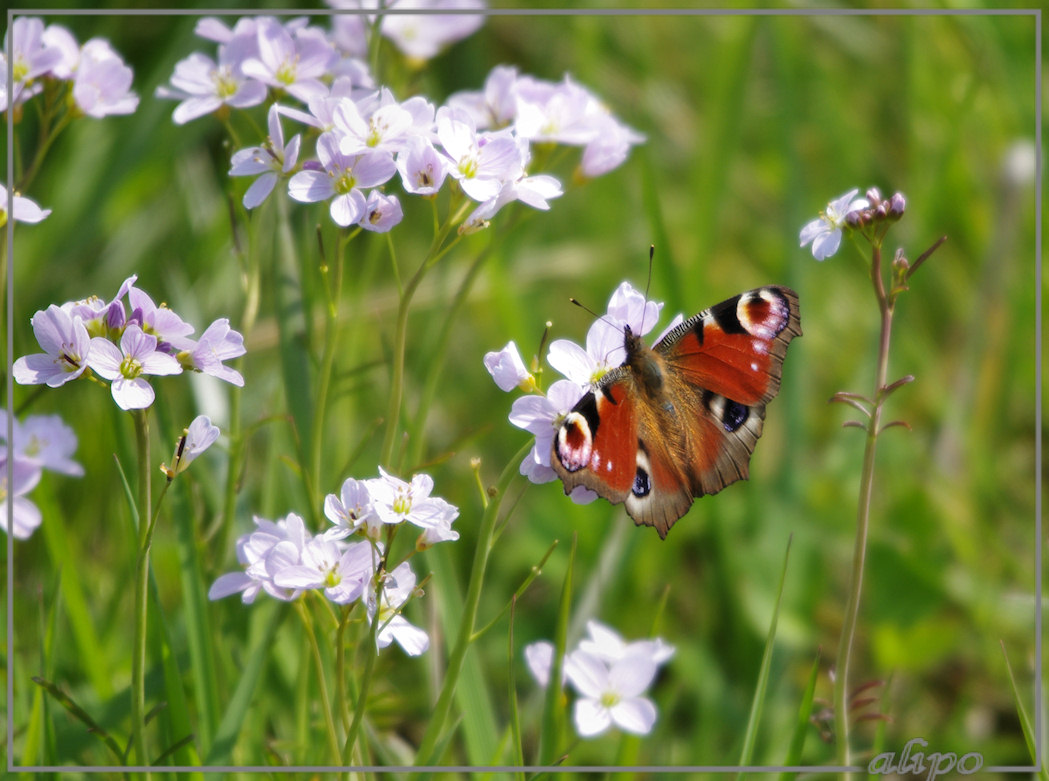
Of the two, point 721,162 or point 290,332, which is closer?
point 290,332

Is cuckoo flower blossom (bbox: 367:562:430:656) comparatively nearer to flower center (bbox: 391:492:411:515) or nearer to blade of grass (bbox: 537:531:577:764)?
flower center (bbox: 391:492:411:515)

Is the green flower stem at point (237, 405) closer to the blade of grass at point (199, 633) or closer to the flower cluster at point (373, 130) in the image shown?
the blade of grass at point (199, 633)

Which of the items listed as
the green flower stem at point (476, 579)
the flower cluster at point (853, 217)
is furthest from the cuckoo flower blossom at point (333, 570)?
the flower cluster at point (853, 217)

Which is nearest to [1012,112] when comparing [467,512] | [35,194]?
[467,512]

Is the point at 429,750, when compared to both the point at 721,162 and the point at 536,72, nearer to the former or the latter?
the point at 721,162

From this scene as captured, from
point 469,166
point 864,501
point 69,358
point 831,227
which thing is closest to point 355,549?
point 69,358

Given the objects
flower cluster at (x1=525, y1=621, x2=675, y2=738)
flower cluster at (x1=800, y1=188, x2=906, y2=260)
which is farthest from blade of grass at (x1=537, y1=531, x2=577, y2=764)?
flower cluster at (x1=800, y1=188, x2=906, y2=260)
